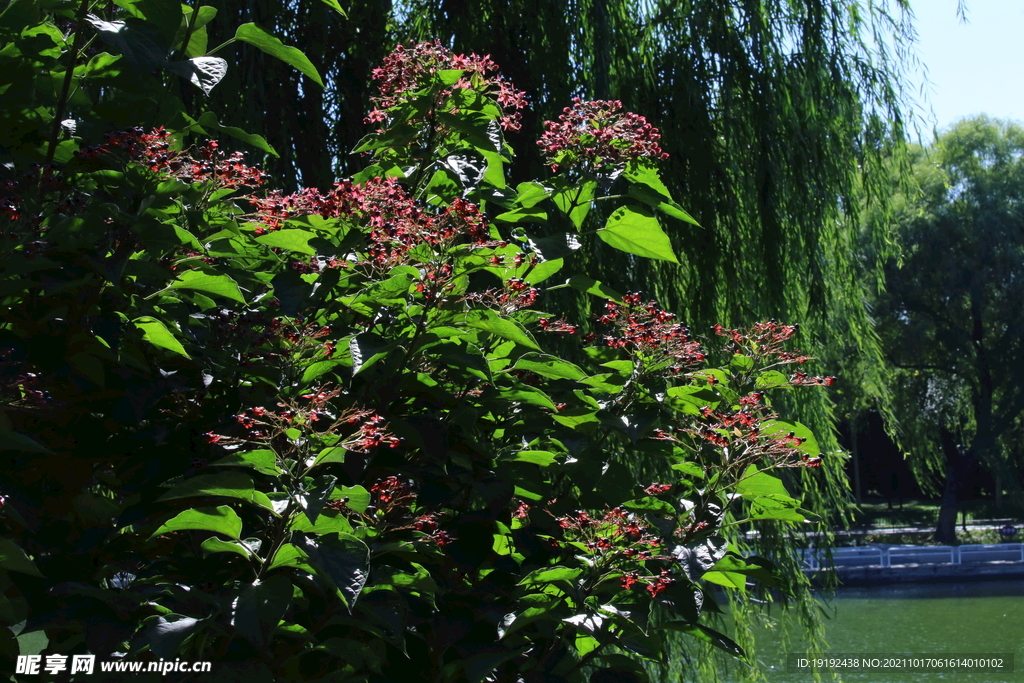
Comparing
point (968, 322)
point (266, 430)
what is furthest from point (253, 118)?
point (968, 322)

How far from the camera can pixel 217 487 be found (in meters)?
1.12

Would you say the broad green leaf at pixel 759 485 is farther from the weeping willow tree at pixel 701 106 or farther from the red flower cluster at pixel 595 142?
the weeping willow tree at pixel 701 106

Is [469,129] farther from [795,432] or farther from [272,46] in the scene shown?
[795,432]

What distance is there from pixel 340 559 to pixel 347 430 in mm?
323

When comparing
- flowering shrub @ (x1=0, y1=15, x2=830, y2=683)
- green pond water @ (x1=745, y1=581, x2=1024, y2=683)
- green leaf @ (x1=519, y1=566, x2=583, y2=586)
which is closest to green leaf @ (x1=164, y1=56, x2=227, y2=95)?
flowering shrub @ (x1=0, y1=15, x2=830, y2=683)

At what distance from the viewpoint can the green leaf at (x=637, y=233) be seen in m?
1.65

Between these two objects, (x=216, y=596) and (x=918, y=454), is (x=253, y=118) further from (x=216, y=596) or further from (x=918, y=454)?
(x=918, y=454)

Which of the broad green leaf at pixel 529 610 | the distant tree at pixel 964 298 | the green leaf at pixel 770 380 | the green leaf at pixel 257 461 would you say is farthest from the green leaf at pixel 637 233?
the distant tree at pixel 964 298

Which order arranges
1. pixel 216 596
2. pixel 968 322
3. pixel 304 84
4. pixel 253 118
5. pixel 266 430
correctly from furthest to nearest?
pixel 968 322 < pixel 304 84 < pixel 253 118 < pixel 266 430 < pixel 216 596

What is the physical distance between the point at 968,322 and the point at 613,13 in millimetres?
19162

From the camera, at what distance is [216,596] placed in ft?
3.73

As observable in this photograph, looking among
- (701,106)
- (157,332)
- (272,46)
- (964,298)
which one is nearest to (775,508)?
(157,332)

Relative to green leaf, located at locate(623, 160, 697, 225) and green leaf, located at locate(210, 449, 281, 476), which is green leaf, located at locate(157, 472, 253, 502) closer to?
green leaf, located at locate(210, 449, 281, 476)

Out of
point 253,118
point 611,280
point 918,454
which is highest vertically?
point 253,118
